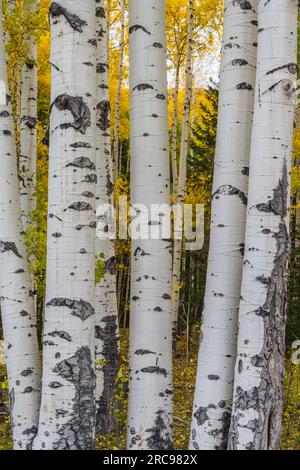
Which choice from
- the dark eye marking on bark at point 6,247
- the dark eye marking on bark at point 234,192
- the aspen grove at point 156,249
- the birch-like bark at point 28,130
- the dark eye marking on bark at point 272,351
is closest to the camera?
the dark eye marking on bark at point 272,351

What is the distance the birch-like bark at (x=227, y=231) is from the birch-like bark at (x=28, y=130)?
14.4 ft

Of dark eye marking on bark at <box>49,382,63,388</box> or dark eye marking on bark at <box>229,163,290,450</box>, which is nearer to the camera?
dark eye marking on bark at <box>229,163,290,450</box>

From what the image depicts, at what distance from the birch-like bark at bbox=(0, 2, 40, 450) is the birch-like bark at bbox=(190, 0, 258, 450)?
1149 millimetres

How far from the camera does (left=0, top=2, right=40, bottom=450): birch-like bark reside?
3.61 metres

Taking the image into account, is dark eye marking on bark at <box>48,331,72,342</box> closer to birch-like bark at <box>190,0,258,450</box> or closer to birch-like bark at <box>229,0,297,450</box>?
birch-like bark at <box>190,0,258,450</box>

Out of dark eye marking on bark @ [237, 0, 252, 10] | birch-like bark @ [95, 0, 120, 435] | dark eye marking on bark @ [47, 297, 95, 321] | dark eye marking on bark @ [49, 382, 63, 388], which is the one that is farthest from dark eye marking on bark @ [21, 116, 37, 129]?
dark eye marking on bark @ [49, 382, 63, 388]

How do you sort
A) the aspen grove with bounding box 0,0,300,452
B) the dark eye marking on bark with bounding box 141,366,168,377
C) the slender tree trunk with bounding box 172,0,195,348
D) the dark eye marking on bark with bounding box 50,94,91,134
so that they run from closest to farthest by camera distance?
the aspen grove with bounding box 0,0,300,452 → the dark eye marking on bark with bounding box 50,94,91,134 → the dark eye marking on bark with bounding box 141,366,168,377 → the slender tree trunk with bounding box 172,0,195,348

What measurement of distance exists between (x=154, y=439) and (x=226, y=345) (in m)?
0.84

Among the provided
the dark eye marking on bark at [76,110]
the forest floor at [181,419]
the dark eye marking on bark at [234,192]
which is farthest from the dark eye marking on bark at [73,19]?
the forest floor at [181,419]

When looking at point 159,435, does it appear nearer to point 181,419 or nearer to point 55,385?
point 55,385

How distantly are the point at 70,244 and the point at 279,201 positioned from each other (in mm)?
1300

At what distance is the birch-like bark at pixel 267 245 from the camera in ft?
10.00

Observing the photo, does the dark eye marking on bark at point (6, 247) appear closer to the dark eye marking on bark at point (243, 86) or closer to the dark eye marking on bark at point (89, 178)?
the dark eye marking on bark at point (89, 178)
